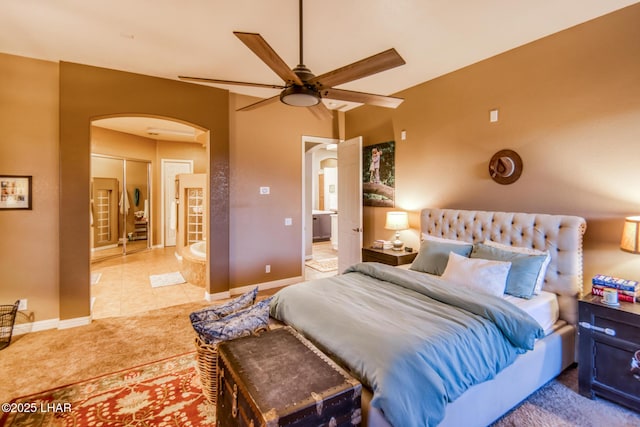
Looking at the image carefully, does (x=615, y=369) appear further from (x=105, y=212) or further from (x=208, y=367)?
(x=105, y=212)

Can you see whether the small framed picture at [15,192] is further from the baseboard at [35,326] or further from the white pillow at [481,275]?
the white pillow at [481,275]

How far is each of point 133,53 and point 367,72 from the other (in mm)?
2789

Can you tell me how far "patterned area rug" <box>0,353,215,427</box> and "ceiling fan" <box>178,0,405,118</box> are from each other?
234 cm

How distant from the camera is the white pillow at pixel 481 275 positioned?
2494 millimetres

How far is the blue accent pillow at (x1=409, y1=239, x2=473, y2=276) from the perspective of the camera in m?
3.12

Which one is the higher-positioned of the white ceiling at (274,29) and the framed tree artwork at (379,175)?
the white ceiling at (274,29)

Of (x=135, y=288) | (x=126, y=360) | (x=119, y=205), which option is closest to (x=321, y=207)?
(x=119, y=205)

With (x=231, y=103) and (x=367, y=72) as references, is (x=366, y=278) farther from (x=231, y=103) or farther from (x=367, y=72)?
(x=231, y=103)

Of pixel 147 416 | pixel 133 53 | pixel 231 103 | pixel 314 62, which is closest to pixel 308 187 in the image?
pixel 231 103

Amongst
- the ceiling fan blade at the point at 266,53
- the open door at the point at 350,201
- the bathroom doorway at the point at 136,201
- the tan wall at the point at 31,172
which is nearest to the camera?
the ceiling fan blade at the point at 266,53

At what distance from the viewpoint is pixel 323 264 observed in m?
6.42

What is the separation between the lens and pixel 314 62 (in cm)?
345

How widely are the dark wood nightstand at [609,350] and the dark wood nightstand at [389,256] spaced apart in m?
1.84

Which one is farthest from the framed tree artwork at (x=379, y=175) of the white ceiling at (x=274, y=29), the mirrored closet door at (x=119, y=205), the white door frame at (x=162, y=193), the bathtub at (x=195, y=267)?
the mirrored closet door at (x=119, y=205)
